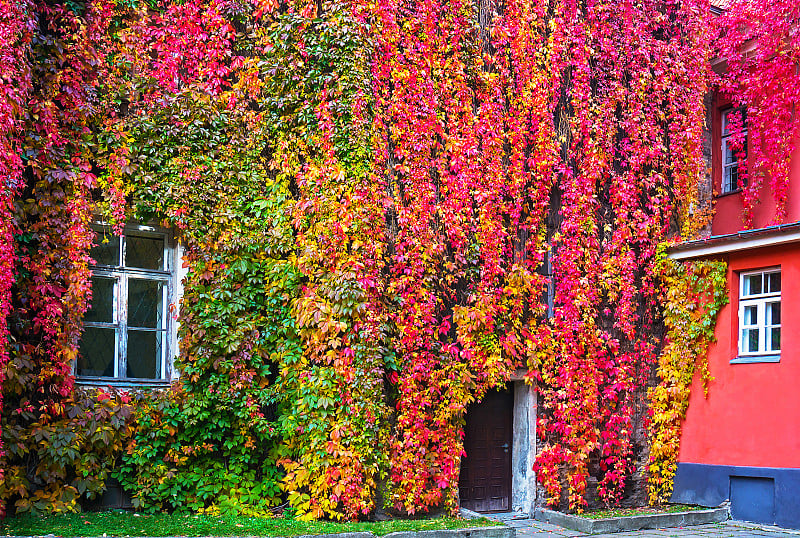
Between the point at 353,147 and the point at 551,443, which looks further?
the point at 551,443

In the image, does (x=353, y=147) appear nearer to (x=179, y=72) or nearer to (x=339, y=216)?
(x=339, y=216)

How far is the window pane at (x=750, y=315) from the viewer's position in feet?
38.6

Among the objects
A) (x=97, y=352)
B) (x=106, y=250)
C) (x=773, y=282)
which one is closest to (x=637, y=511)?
(x=773, y=282)

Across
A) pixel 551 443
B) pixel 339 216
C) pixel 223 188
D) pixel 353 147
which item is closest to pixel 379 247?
pixel 339 216

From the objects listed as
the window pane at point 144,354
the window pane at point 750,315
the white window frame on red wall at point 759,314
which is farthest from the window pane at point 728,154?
the window pane at point 144,354

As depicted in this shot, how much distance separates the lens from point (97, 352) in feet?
30.6

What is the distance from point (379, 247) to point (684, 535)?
5584mm

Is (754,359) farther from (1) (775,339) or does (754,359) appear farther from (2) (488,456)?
(2) (488,456)

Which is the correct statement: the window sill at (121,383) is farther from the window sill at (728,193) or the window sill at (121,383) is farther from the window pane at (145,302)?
the window sill at (728,193)

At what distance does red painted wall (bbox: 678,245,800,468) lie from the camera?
1098cm

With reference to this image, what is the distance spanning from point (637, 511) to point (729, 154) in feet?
21.6

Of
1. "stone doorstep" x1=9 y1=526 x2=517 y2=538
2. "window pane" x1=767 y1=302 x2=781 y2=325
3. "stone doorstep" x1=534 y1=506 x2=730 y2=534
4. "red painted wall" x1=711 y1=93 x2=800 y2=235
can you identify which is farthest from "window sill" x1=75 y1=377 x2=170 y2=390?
"red painted wall" x1=711 y1=93 x2=800 y2=235

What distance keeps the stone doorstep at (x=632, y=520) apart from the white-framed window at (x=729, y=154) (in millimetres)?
5713

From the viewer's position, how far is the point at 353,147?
1031 cm
